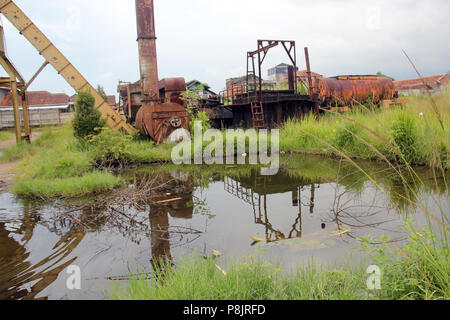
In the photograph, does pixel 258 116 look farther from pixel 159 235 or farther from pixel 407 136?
pixel 159 235

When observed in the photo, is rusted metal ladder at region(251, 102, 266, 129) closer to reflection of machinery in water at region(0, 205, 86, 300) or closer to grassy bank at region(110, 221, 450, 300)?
reflection of machinery in water at region(0, 205, 86, 300)

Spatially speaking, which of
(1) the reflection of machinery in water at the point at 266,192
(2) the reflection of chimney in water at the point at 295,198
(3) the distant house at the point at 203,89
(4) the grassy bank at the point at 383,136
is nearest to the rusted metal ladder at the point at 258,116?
(4) the grassy bank at the point at 383,136

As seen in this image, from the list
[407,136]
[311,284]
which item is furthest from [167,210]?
[407,136]

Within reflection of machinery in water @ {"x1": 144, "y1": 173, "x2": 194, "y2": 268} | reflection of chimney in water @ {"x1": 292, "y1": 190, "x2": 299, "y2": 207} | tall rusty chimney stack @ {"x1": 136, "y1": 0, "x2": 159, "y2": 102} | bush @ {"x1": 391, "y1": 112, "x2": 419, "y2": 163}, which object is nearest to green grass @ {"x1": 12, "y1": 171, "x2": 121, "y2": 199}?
reflection of machinery in water @ {"x1": 144, "y1": 173, "x2": 194, "y2": 268}

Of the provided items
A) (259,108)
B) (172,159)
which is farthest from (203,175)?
(259,108)

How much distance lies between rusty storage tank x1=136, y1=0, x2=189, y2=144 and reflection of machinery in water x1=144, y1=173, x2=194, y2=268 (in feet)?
12.3

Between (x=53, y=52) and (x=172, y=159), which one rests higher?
(x=53, y=52)

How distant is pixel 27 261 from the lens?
3.36 metres

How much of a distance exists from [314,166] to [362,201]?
129 inches

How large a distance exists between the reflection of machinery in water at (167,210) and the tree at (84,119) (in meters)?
3.92

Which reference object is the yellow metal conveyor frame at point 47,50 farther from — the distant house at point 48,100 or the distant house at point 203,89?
the distant house at point 48,100

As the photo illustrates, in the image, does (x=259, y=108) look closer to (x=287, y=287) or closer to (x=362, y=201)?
(x=362, y=201)

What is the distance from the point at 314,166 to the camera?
8188 mm
